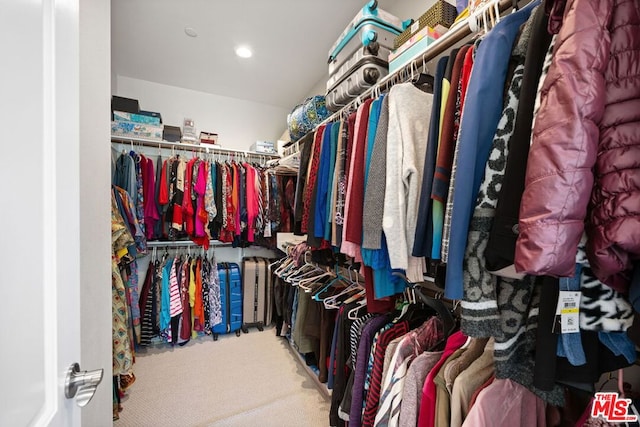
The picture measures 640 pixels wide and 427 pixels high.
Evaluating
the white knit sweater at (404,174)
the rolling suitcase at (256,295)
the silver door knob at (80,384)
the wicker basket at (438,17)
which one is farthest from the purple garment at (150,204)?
the wicker basket at (438,17)

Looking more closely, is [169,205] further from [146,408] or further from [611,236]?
[611,236]

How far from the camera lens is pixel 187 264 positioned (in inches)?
107

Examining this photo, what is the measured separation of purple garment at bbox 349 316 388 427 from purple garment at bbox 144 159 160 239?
7.66 feet

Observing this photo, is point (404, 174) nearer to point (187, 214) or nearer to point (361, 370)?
point (361, 370)

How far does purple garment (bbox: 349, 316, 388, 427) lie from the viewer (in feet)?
3.74

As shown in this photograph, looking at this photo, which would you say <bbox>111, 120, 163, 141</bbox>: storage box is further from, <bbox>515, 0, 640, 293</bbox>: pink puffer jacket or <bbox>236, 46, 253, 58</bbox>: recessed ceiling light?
<bbox>515, 0, 640, 293</bbox>: pink puffer jacket

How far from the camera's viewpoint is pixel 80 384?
54 cm

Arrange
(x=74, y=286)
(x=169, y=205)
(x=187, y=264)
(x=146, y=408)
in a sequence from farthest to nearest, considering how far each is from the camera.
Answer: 1. (x=187, y=264)
2. (x=169, y=205)
3. (x=146, y=408)
4. (x=74, y=286)

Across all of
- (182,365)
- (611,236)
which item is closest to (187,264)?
(182,365)

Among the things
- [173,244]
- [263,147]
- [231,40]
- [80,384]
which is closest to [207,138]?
[263,147]

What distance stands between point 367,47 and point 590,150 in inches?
50.1

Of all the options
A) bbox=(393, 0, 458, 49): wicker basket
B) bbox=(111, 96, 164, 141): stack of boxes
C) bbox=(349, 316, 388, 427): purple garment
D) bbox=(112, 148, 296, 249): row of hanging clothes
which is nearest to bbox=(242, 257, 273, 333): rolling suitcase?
bbox=(112, 148, 296, 249): row of hanging clothes

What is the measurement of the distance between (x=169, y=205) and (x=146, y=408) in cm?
167

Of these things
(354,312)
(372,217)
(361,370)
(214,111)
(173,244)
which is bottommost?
(361,370)
